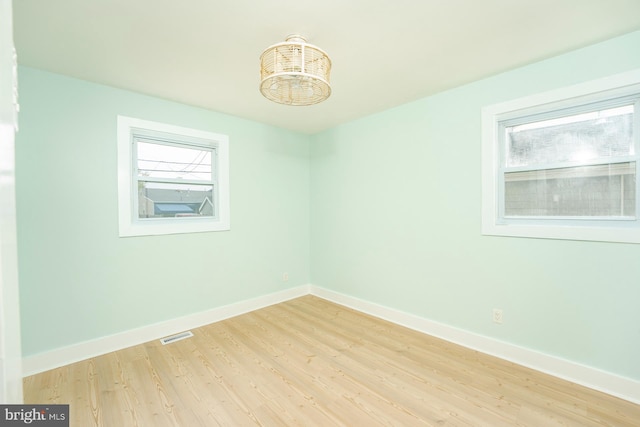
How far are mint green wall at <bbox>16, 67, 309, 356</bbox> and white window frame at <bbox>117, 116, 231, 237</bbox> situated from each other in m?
0.06

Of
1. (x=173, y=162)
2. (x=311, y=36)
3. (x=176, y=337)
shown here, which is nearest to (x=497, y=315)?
(x=311, y=36)

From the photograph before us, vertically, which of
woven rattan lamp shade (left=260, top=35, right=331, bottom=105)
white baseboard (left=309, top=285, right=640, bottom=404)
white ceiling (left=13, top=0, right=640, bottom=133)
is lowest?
A: white baseboard (left=309, top=285, right=640, bottom=404)

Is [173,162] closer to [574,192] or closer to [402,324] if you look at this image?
[402,324]

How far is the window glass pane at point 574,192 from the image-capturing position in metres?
1.88

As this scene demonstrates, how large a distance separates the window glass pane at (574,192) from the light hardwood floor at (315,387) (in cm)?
126

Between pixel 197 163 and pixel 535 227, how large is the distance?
3.32 metres

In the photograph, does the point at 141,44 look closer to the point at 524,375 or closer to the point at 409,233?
the point at 409,233

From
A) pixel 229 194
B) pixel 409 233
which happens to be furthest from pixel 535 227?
pixel 229 194

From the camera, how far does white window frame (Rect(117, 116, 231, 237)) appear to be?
252 cm

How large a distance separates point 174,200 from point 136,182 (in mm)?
398

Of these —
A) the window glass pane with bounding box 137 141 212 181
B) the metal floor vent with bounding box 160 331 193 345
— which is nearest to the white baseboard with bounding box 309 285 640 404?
the metal floor vent with bounding box 160 331 193 345

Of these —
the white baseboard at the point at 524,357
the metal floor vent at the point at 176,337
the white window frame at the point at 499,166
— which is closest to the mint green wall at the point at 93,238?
the metal floor vent at the point at 176,337

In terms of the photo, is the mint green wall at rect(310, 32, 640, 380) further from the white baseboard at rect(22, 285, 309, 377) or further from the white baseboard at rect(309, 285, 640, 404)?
the white baseboard at rect(22, 285, 309, 377)

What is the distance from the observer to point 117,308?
2.49m
